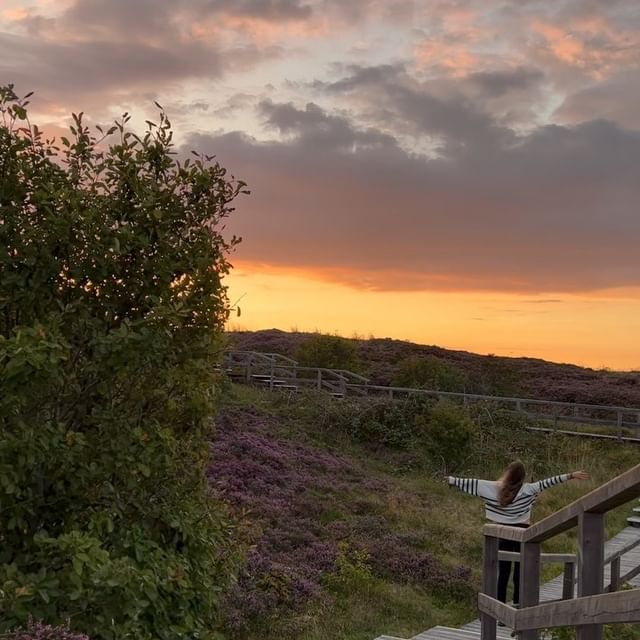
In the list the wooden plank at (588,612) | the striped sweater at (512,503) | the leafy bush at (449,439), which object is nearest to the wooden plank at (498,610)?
the wooden plank at (588,612)

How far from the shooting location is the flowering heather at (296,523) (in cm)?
1112

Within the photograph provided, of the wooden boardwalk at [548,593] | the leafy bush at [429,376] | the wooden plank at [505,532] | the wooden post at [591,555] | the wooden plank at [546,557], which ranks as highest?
the leafy bush at [429,376]

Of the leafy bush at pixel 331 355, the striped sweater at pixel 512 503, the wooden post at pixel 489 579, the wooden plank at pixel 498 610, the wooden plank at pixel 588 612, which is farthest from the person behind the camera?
the leafy bush at pixel 331 355

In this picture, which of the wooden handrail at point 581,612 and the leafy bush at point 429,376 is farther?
the leafy bush at point 429,376

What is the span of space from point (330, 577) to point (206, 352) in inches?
286

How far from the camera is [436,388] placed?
33312mm

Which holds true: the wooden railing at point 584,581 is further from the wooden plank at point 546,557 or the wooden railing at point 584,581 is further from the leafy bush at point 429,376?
the leafy bush at point 429,376

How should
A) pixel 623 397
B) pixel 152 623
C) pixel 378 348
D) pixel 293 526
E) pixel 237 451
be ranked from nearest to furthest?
pixel 152 623
pixel 293 526
pixel 237 451
pixel 623 397
pixel 378 348

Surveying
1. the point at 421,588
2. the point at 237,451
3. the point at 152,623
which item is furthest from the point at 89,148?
the point at 237,451

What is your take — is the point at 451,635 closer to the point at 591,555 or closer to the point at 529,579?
the point at 529,579

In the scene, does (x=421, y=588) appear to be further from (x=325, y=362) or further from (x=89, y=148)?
(x=325, y=362)

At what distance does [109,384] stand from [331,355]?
3189 centimetres

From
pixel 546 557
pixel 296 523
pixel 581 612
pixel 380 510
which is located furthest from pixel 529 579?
pixel 380 510

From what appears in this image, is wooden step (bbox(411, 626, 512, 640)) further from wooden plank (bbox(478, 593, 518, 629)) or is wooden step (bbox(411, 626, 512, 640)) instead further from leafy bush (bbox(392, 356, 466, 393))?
leafy bush (bbox(392, 356, 466, 393))
